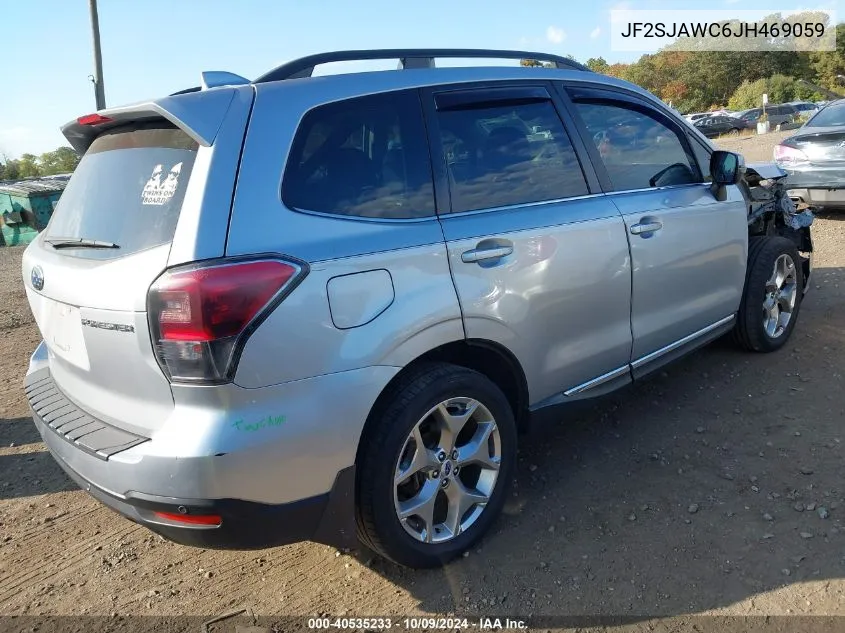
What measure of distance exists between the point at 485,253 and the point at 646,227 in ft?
3.68

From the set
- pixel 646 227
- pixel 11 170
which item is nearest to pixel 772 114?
pixel 646 227

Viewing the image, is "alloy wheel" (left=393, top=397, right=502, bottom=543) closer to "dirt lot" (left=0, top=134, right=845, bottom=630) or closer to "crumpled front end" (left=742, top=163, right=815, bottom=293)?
"dirt lot" (left=0, top=134, right=845, bottom=630)

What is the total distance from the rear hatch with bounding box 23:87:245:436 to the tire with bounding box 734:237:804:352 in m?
3.50

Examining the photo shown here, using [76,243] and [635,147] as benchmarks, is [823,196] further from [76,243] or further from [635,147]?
[76,243]

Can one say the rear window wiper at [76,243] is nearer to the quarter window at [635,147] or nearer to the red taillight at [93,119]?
the red taillight at [93,119]

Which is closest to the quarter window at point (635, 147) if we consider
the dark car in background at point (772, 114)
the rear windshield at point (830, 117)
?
the rear windshield at point (830, 117)

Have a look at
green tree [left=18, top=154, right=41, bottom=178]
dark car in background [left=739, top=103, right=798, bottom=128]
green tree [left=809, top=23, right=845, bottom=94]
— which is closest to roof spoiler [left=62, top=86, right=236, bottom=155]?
dark car in background [left=739, top=103, right=798, bottom=128]

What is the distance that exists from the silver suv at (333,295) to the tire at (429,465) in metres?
0.01

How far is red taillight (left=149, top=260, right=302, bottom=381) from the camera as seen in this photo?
195 cm

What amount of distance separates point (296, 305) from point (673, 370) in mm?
3194

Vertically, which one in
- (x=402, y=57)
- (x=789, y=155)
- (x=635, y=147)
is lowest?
(x=789, y=155)

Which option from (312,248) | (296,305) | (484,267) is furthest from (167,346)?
(484,267)

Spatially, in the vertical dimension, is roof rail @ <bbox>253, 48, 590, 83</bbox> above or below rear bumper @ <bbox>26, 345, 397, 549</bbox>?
above

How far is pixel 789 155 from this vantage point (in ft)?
28.4
